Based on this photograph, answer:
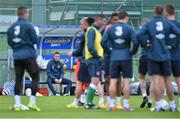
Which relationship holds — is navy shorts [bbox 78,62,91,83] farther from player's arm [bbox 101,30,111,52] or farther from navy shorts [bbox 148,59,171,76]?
navy shorts [bbox 148,59,171,76]

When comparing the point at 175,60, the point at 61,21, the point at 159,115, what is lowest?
the point at 159,115

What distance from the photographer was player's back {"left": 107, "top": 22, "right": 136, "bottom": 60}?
42.4ft

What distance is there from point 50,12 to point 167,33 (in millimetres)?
16750

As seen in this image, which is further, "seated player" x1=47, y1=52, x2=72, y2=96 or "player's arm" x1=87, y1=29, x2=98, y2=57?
"seated player" x1=47, y1=52, x2=72, y2=96

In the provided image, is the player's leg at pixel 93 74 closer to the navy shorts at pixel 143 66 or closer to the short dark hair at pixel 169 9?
the navy shorts at pixel 143 66

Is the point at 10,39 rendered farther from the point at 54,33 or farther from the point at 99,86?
the point at 54,33

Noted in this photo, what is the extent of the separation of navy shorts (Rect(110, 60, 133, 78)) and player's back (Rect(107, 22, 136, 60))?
10cm

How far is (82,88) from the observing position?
14664 mm

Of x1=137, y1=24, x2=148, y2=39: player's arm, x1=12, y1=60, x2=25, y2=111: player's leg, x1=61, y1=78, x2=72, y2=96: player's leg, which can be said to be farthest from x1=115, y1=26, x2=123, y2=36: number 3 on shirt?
x1=61, y1=78, x2=72, y2=96: player's leg

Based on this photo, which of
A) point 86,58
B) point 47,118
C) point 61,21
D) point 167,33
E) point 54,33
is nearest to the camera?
point 47,118

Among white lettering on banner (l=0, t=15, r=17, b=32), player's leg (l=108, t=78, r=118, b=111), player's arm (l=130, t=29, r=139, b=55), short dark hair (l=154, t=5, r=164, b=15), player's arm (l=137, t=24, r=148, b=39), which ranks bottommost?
player's leg (l=108, t=78, r=118, b=111)

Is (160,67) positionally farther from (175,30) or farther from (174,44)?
(175,30)

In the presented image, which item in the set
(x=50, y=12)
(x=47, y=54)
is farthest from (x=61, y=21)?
(x=47, y=54)

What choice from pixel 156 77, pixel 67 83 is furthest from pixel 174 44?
pixel 67 83
